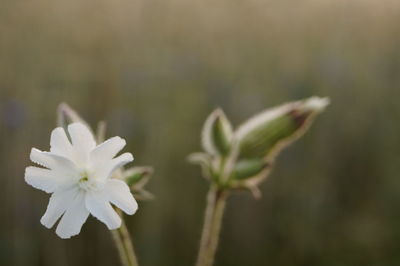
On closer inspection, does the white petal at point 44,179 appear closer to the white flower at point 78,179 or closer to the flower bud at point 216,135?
the white flower at point 78,179

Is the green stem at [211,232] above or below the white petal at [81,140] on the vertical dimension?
below

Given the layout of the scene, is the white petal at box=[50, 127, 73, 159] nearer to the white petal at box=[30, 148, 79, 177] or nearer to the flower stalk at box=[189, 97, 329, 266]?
the white petal at box=[30, 148, 79, 177]

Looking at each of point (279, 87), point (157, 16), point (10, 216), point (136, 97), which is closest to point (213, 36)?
point (157, 16)

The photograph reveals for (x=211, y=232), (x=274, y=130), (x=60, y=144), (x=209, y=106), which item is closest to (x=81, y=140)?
(x=60, y=144)

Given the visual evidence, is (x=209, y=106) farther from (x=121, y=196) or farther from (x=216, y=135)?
(x=121, y=196)

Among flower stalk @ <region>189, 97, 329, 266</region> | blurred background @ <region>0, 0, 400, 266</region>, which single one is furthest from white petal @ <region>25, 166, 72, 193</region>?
blurred background @ <region>0, 0, 400, 266</region>

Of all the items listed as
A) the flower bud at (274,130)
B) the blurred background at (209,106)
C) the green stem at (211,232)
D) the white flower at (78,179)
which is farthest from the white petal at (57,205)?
the blurred background at (209,106)

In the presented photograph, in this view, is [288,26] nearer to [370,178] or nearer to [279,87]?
[279,87]
